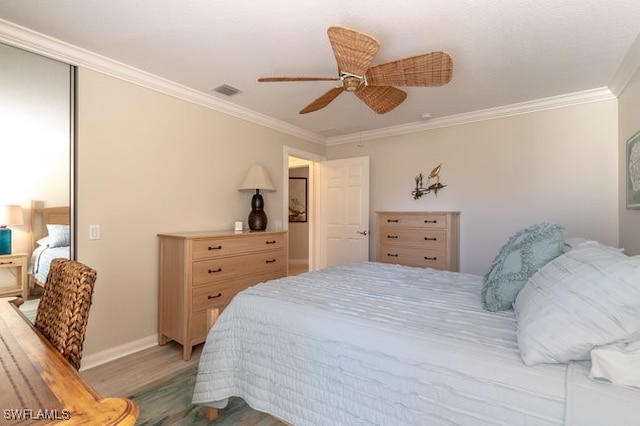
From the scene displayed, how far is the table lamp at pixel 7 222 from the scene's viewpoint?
202 cm

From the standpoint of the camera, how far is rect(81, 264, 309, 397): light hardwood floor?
215cm

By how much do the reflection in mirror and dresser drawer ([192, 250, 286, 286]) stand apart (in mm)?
932

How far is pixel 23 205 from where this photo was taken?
→ 2117 mm

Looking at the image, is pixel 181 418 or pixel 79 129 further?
pixel 79 129

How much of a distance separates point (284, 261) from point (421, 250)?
1589 mm

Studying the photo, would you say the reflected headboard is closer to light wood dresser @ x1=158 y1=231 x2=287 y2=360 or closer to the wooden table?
light wood dresser @ x1=158 y1=231 x2=287 y2=360

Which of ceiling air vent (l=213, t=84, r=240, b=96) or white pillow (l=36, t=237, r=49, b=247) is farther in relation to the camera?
ceiling air vent (l=213, t=84, r=240, b=96)

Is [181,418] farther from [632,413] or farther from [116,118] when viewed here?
[116,118]

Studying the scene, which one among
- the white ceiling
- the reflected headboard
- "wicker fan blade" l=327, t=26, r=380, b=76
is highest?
the white ceiling

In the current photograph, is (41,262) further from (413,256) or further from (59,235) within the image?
(413,256)

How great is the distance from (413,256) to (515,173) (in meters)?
1.47

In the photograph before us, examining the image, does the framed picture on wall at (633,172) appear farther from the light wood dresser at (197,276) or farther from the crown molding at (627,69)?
the light wood dresser at (197,276)

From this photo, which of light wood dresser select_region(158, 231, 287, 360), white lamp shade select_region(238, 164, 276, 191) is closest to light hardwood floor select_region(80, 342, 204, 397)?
light wood dresser select_region(158, 231, 287, 360)

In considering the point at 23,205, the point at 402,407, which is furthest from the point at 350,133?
the point at 402,407
